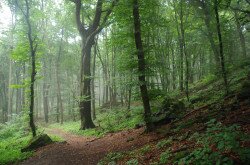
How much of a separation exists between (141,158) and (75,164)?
10.6ft

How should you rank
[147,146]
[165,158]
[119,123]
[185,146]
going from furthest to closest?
[119,123] < [147,146] < [185,146] < [165,158]

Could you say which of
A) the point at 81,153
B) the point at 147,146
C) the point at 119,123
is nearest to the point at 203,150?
the point at 147,146

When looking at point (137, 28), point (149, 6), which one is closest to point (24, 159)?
point (137, 28)

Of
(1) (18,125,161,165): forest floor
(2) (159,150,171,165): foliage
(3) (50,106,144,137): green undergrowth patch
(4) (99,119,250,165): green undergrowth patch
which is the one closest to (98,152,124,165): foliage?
(4) (99,119,250,165): green undergrowth patch

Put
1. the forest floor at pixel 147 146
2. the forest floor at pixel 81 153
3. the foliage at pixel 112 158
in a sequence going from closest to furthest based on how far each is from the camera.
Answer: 1. the forest floor at pixel 147 146
2. the foliage at pixel 112 158
3. the forest floor at pixel 81 153

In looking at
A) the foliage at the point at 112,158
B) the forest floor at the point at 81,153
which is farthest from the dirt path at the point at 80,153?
the foliage at the point at 112,158

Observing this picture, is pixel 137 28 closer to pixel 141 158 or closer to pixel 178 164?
pixel 141 158

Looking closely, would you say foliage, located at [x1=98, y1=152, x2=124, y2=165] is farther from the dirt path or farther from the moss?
the moss

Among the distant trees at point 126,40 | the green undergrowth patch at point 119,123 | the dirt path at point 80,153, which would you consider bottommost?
the dirt path at point 80,153

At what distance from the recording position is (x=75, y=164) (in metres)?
9.18

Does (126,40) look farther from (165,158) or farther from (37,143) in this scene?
(37,143)

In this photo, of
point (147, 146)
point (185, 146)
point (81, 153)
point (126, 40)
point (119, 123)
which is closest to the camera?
point (185, 146)

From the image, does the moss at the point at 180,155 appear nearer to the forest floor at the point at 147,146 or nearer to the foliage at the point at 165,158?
the forest floor at the point at 147,146

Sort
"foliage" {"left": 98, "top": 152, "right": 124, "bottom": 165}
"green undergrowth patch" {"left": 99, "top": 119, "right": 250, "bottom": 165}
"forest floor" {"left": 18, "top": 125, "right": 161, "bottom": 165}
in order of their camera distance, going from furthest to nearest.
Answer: "forest floor" {"left": 18, "top": 125, "right": 161, "bottom": 165} → "foliage" {"left": 98, "top": 152, "right": 124, "bottom": 165} → "green undergrowth patch" {"left": 99, "top": 119, "right": 250, "bottom": 165}
